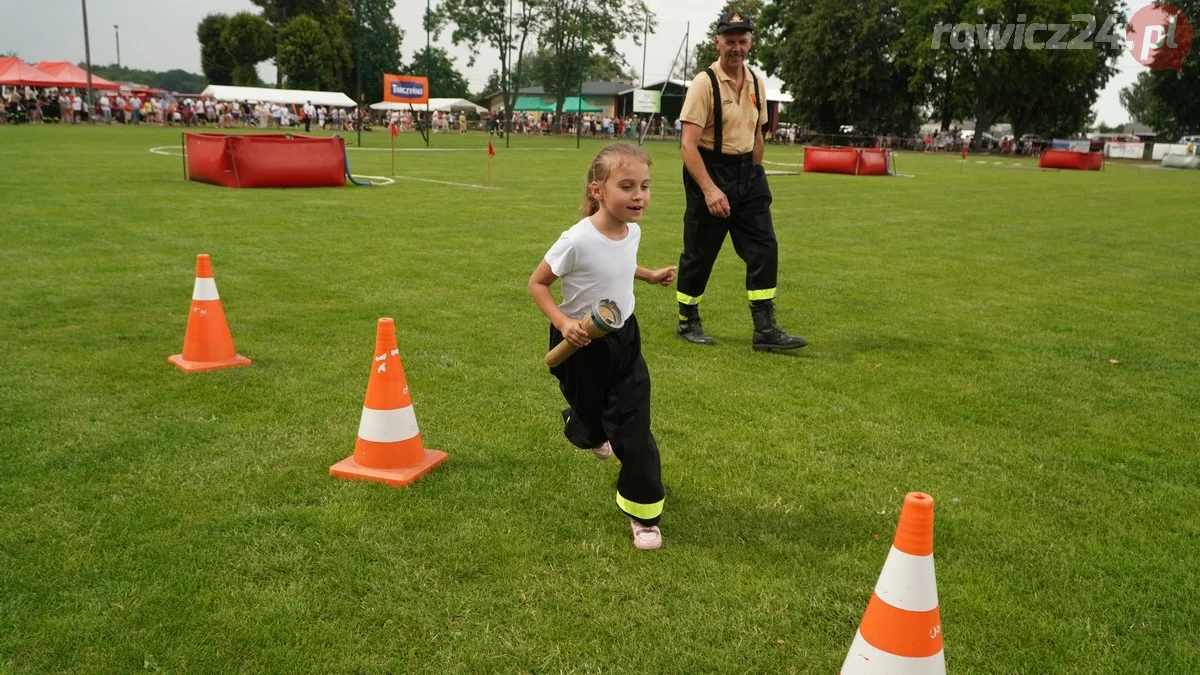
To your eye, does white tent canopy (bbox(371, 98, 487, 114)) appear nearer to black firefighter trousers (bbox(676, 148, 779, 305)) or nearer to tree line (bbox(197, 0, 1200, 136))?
tree line (bbox(197, 0, 1200, 136))

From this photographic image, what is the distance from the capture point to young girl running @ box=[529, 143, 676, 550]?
10.4 ft

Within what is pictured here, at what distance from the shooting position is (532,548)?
3.12 m

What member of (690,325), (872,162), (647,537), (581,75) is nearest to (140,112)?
(581,75)

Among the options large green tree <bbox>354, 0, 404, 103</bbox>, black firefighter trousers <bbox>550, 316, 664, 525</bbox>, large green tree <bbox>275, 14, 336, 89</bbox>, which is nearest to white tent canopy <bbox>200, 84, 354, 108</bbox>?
large green tree <bbox>275, 14, 336, 89</bbox>

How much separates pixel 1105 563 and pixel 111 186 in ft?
50.4

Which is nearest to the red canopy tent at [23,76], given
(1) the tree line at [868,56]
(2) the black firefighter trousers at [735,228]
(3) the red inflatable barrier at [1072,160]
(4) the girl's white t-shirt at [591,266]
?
(1) the tree line at [868,56]

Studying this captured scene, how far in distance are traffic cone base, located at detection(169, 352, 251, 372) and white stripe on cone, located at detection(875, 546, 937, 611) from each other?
13.7 ft

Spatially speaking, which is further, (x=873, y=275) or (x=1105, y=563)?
(x=873, y=275)

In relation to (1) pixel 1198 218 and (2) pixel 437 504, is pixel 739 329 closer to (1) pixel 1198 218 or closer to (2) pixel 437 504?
(2) pixel 437 504

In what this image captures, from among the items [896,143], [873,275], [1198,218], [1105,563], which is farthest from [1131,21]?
[1105,563]

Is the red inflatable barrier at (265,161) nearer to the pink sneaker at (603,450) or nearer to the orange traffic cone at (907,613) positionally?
the pink sneaker at (603,450)

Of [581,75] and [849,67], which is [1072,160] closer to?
[581,75]

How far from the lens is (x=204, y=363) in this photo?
16.8 ft

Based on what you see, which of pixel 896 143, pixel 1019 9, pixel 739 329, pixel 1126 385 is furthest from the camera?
pixel 896 143
